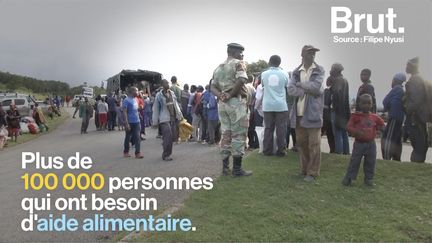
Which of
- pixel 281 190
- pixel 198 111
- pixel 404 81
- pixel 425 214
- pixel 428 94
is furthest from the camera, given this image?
pixel 198 111

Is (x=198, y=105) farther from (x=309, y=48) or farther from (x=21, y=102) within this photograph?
(x=21, y=102)

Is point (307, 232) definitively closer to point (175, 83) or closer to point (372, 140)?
point (372, 140)

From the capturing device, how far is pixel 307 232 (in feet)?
14.7

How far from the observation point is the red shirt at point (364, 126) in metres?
5.80

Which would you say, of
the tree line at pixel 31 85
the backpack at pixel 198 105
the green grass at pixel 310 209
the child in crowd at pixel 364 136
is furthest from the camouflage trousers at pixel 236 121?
the tree line at pixel 31 85

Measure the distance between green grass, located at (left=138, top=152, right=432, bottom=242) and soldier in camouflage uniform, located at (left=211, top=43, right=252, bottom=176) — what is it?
55 centimetres

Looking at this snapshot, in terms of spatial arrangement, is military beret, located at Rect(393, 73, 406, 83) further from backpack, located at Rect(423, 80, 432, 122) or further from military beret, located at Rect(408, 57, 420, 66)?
backpack, located at Rect(423, 80, 432, 122)

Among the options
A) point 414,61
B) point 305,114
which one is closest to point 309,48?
point 305,114

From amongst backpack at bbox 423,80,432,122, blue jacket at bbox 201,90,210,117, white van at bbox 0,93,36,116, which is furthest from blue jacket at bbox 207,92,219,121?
white van at bbox 0,93,36,116

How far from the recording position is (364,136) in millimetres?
5801

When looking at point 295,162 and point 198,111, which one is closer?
point 295,162

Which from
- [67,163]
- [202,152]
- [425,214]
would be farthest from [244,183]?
[67,163]

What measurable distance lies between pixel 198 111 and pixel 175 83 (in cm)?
102

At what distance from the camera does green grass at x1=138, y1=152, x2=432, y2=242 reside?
442 cm
